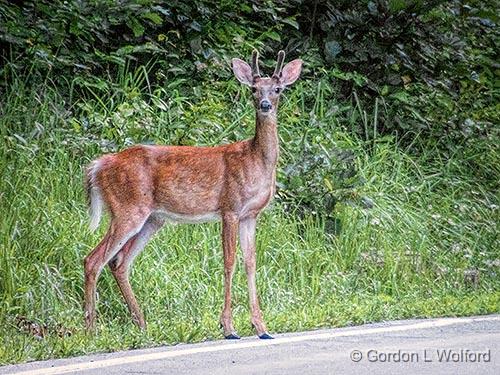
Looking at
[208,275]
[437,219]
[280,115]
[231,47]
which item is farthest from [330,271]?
[231,47]

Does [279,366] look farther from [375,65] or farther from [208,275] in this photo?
[375,65]

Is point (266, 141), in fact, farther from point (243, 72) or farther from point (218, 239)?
point (218, 239)

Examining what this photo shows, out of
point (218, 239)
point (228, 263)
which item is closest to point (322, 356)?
point (228, 263)

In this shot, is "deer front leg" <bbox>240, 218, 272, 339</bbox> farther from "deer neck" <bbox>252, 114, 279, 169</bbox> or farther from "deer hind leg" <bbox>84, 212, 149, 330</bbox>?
"deer hind leg" <bbox>84, 212, 149, 330</bbox>

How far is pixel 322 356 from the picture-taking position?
23.8 ft

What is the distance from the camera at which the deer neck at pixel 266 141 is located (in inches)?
368

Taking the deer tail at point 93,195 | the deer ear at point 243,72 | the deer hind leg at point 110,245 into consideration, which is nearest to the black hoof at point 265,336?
the deer hind leg at point 110,245

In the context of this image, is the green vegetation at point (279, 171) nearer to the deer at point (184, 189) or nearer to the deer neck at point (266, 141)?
the deer at point (184, 189)

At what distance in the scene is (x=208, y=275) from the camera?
34.5ft

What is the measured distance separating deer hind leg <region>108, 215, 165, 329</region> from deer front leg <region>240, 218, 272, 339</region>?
0.78 metres

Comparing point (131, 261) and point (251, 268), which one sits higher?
point (251, 268)

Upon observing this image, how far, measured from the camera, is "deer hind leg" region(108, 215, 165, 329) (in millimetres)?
9312

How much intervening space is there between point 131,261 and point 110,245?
29cm

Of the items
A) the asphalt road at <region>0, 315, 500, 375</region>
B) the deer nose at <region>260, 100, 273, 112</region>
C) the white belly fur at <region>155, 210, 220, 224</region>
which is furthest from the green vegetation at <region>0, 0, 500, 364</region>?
the deer nose at <region>260, 100, 273, 112</region>
